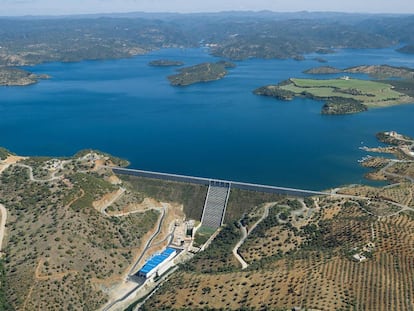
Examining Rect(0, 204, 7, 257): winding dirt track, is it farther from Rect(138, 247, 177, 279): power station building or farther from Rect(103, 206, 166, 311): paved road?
Rect(138, 247, 177, 279): power station building

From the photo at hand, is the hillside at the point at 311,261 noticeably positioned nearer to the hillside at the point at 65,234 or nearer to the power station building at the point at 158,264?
the power station building at the point at 158,264

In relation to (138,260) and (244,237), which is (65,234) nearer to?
(138,260)

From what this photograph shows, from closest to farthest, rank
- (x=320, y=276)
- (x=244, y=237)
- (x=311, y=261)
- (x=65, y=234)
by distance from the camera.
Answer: (x=320, y=276)
(x=311, y=261)
(x=65, y=234)
(x=244, y=237)

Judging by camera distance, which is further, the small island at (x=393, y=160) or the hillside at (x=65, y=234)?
the small island at (x=393, y=160)

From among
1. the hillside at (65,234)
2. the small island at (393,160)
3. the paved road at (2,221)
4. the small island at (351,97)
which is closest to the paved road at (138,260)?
the hillside at (65,234)

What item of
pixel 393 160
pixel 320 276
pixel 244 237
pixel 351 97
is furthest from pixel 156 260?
pixel 351 97

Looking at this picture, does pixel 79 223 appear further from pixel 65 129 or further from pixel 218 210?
pixel 65 129

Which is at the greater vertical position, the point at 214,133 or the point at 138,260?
the point at 214,133
